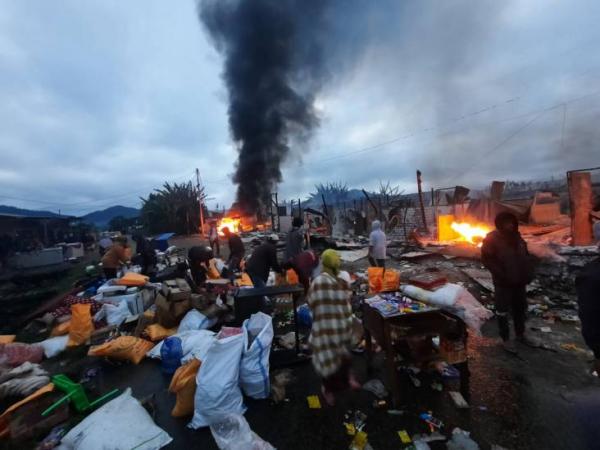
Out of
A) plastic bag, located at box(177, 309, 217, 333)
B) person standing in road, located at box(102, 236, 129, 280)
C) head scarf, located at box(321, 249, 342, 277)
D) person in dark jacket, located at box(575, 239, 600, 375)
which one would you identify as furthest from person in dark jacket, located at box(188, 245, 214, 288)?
person in dark jacket, located at box(575, 239, 600, 375)

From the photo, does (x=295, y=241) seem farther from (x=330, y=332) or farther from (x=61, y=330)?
(x=61, y=330)

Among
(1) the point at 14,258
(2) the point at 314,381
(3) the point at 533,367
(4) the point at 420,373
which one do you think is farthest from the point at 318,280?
(1) the point at 14,258

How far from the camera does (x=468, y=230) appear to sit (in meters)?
11.8

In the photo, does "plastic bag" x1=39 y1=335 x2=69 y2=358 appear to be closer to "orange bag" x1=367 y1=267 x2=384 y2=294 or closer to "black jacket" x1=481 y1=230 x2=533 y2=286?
"orange bag" x1=367 y1=267 x2=384 y2=294

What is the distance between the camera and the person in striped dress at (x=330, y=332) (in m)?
2.75

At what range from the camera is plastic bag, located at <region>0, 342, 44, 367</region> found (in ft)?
14.5

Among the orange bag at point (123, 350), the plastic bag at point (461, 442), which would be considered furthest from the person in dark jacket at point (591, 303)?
the orange bag at point (123, 350)

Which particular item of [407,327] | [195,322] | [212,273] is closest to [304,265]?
[195,322]

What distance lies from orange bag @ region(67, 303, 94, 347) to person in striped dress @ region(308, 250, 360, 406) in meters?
4.85

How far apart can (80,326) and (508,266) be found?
721 centimetres

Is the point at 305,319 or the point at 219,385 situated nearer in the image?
the point at 219,385

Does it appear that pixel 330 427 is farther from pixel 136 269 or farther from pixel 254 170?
pixel 254 170

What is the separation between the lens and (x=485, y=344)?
4234mm

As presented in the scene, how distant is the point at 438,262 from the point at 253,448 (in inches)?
338
